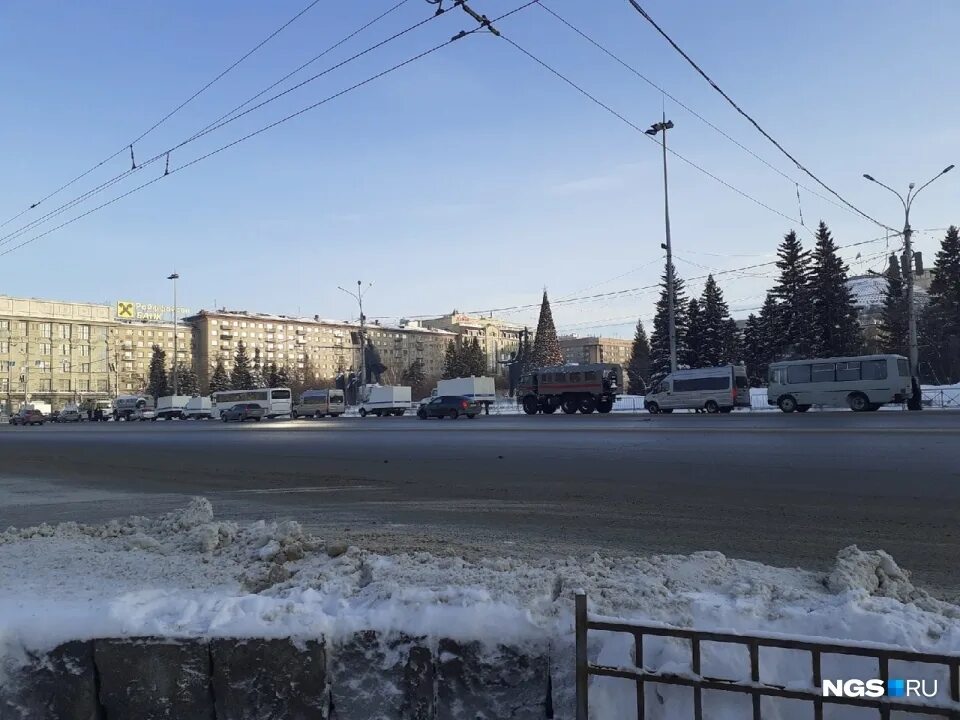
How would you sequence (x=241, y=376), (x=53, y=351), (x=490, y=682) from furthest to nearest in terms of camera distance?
(x=53, y=351) → (x=241, y=376) → (x=490, y=682)

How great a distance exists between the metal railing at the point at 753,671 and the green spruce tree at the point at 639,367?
6728 centimetres

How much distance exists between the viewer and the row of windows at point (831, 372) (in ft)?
109

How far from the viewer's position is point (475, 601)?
3.76 m

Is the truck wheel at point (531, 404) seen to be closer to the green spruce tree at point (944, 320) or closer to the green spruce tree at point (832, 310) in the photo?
the green spruce tree at point (832, 310)

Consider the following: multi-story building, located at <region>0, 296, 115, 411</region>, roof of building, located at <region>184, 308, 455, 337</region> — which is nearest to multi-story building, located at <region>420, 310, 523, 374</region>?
roof of building, located at <region>184, 308, 455, 337</region>

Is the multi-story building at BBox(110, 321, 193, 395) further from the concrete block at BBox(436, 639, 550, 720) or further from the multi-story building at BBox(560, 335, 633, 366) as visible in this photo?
the concrete block at BBox(436, 639, 550, 720)

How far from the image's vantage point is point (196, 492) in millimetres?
12039

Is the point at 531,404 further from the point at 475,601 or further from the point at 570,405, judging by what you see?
the point at 475,601

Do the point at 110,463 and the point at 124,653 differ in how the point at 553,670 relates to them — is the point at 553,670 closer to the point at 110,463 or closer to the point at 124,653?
the point at 124,653

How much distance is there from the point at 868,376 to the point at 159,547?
3482 centimetres

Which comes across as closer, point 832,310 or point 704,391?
point 704,391

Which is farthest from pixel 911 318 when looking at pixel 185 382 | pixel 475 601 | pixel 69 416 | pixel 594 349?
pixel 594 349

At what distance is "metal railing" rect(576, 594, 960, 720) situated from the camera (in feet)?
8.71

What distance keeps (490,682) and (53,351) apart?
115668mm
